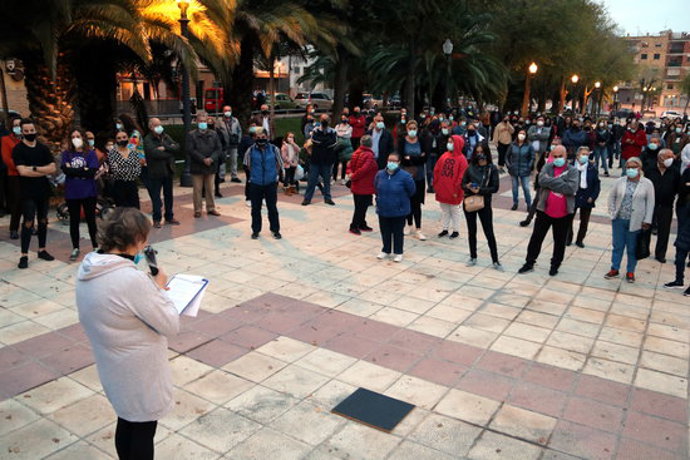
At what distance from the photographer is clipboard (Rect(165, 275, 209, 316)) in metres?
3.31

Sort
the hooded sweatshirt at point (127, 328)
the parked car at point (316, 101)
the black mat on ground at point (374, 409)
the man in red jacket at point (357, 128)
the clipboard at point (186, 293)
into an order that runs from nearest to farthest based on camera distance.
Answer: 1. the hooded sweatshirt at point (127, 328)
2. the clipboard at point (186, 293)
3. the black mat on ground at point (374, 409)
4. the man in red jacket at point (357, 128)
5. the parked car at point (316, 101)

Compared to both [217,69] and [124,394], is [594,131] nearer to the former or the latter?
[217,69]

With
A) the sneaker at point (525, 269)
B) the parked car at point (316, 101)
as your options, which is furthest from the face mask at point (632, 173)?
the parked car at point (316, 101)

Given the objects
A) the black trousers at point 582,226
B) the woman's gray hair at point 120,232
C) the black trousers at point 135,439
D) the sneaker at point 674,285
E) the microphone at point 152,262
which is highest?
the woman's gray hair at point 120,232

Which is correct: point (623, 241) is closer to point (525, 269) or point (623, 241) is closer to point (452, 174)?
point (525, 269)

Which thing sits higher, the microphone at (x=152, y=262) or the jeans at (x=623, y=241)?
the microphone at (x=152, y=262)

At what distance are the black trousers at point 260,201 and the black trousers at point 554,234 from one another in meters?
4.26

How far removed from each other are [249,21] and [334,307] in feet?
41.1

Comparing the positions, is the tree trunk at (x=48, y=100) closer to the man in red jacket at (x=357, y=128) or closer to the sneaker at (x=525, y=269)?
the man in red jacket at (x=357, y=128)

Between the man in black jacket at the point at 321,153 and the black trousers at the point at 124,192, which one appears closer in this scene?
the black trousers at the point at 124,192

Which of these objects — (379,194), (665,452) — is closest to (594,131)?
(379,194)

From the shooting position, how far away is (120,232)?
114 inches

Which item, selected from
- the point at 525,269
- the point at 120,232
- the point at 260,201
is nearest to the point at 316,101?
the point at 260,201

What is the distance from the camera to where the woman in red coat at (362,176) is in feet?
33.5
